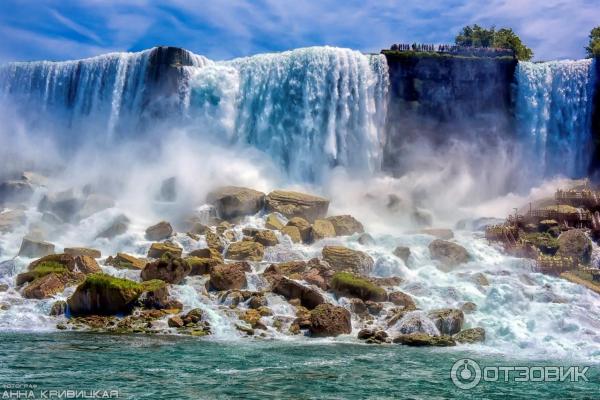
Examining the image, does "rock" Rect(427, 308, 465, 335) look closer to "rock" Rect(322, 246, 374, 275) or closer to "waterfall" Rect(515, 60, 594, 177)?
"rock" Rect(322, 246, 374, 275)

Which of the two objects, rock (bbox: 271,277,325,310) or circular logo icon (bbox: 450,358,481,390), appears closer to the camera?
circular logo icon (bbox: 450,358,481,390)

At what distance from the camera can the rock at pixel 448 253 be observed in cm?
2645

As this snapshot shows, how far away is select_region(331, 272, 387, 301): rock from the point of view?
69.9ft

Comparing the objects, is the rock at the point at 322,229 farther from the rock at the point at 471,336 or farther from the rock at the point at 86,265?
the rock at the point at 471,336

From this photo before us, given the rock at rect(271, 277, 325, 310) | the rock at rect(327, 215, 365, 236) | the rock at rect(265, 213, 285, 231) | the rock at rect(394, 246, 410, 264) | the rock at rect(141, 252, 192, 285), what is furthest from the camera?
the rock at rect(327, 215, 365, 236)

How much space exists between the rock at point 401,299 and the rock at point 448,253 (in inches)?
216

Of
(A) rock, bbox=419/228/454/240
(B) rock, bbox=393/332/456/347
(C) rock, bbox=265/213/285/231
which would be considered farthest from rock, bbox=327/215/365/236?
(B) rock, bbox=393/332/456/347

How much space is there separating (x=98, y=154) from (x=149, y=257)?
1982cm

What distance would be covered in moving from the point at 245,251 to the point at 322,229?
195 inches

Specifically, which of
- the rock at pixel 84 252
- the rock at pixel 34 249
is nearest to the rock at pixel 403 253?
the rock at pixel 84 252

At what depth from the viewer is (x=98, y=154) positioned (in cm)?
4381

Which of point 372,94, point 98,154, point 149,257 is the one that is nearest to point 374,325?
point 149,257

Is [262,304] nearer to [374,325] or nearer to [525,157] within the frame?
[374,325]

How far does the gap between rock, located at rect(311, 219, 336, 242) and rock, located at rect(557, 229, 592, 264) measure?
10103 mm
